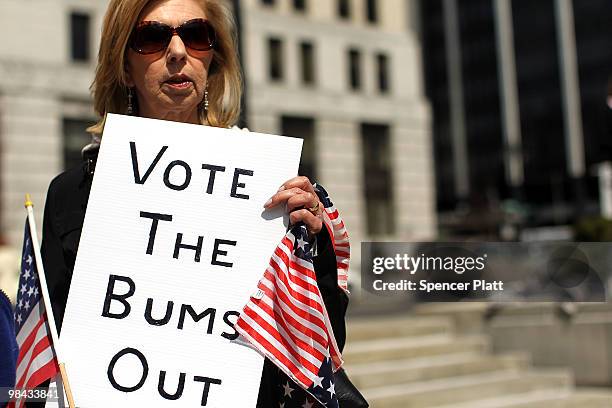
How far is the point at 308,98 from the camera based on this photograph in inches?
1800

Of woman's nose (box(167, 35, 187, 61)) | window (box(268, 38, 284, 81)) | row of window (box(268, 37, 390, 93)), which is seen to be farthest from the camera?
row of window (box(268, 37, 390, 93))

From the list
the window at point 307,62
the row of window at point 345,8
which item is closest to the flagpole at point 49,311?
the row of window at point 345,8

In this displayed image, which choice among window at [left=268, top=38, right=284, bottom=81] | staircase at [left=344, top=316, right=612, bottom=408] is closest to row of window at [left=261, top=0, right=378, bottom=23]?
window at [left=268, top=38, right=284, bottom=81]

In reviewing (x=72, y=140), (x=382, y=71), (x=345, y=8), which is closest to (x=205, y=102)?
(x=72, y=140)

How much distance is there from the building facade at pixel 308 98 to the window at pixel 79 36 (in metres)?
0.04

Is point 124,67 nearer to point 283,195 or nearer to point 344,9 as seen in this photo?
point 283,195

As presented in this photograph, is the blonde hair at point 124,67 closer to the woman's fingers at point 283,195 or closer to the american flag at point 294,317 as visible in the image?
the woman's fingers at point 283,195

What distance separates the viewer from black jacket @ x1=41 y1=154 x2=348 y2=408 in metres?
2.67

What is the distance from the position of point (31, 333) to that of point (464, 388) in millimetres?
8463

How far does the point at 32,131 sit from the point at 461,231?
4168 cm

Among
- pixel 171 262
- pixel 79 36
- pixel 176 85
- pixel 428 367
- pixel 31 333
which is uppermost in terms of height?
pixel 79 36

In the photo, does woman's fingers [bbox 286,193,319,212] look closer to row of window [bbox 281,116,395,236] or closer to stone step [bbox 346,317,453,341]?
stone step [bbox 346,317,453,341]

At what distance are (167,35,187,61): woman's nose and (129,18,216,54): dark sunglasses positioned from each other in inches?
0.6

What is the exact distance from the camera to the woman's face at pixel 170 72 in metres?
2.76
